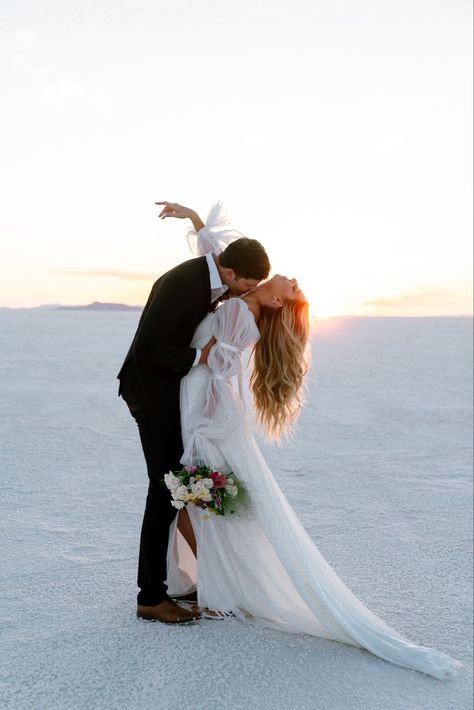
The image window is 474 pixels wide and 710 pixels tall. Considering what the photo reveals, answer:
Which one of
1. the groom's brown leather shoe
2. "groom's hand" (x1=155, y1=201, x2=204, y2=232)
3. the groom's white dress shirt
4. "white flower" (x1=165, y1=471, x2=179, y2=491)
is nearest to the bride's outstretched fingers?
"groom's hand" (x1=155, y1=201, x2=204, y2=232)

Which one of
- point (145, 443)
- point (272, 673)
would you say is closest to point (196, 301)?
point (145, 443)

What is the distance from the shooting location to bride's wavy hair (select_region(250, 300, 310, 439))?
3.97m

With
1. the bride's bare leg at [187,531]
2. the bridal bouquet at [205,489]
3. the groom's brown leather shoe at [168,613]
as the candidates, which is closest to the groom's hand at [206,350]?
the bridal bouquet at [205,489]

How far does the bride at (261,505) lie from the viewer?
3.88 meters

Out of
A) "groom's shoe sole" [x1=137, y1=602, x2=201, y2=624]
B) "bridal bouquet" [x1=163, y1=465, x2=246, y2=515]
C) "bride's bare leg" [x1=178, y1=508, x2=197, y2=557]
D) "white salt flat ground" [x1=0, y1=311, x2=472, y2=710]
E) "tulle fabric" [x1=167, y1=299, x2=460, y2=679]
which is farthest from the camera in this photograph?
"bride's bare leg" [x1=178, y1=508, x2=197, y2=557]

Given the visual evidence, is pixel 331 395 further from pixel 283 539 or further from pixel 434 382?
pixel 283 539

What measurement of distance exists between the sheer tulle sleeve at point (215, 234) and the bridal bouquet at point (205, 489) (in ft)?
3.98

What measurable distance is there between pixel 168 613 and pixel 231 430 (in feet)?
3.64

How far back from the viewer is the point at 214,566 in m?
4.05

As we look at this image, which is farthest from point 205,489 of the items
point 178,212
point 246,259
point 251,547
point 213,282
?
point 178,212

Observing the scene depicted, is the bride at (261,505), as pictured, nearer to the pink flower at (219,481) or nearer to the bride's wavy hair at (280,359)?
the bride's wavy hair at (280,359)

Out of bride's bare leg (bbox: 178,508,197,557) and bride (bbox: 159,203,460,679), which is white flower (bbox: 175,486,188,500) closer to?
bride (bbox: 159,203,460,679)

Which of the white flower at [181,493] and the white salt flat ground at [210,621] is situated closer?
the white salt flat ground at [210,621]

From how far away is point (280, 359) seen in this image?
4.00 meters
